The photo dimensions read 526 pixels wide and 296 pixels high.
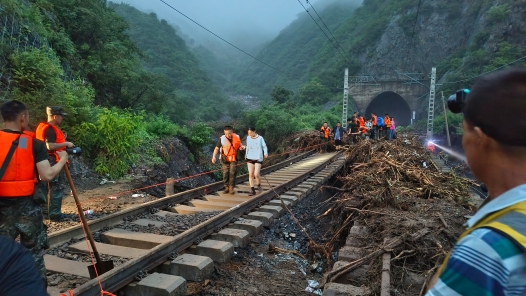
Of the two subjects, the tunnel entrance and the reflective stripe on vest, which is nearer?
the reflective stripe on vest

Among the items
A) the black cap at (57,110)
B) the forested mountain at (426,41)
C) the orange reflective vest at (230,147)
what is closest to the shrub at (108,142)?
the orange reflective vest at (230,147)

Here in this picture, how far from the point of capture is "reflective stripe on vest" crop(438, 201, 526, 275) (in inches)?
33.7

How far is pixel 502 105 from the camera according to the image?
1.05m

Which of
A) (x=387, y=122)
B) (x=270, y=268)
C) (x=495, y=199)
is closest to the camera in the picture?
(x=495, y=199)

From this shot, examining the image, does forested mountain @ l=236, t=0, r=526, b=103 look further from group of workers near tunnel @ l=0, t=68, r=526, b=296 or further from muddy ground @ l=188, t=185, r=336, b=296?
group of workers near tunnel @ l=0, t=68, r=526, b=296

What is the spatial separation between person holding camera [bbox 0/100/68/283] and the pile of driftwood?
3.03m

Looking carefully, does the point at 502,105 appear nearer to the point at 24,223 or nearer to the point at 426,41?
the point at 24,223

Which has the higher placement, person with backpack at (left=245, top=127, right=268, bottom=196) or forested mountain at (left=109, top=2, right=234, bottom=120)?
forested mountain at (left=109, top=2, right=234, bottom=120)

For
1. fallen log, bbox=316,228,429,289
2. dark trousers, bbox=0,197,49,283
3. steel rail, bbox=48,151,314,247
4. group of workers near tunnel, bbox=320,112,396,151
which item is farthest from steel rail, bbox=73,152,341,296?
group of workers near tunnel, bbox=320,112,396,151

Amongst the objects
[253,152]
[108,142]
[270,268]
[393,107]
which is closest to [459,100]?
[270,268]

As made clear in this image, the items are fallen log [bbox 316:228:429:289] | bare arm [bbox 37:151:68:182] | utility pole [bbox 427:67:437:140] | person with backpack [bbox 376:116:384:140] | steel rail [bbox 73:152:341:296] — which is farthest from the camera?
utility pole [bbox 427:67:437:140]

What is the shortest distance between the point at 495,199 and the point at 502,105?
293 mm

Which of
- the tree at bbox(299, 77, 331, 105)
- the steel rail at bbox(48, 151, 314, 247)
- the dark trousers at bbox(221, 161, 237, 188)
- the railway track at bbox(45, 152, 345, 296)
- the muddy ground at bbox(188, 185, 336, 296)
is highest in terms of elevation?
the tree at bbox(299, 77, 331, 105)

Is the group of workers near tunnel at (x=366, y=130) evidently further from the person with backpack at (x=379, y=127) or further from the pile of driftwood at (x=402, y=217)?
the pile of driftwood at (x=402, y=217)
